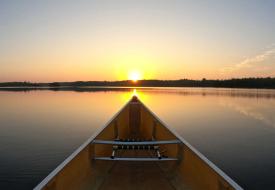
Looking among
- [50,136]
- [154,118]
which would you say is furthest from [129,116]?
[50,136]

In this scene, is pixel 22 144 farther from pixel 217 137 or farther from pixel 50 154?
pixel 217 137

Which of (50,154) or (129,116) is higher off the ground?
(129,116)

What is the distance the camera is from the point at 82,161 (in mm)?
4250

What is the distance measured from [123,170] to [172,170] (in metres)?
1.03

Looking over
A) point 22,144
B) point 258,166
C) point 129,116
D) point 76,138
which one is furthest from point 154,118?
point 22,144

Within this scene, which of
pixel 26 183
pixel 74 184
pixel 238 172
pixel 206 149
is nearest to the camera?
pixel 74 184

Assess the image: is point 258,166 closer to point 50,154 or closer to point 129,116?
point 129,116

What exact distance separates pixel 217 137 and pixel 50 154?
27.0ft

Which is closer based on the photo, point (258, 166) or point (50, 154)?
point (258, 166)

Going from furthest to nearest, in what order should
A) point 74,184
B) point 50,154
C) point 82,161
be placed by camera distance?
1. point 50,154
2. point 82,161
3. point 74,184

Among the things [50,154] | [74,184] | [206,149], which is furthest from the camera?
[206,149]

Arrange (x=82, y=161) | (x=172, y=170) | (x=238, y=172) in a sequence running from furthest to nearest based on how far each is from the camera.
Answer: (x=238, y=172) → (x=172, y=170) → (x=82, y=161)

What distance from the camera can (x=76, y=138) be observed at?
38.8ft

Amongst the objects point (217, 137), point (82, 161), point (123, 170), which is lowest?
point (217, 137)
